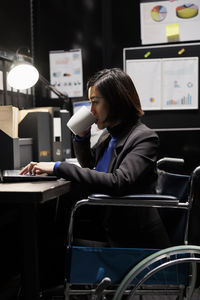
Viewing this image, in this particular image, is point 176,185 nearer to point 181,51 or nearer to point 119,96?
point 119,96

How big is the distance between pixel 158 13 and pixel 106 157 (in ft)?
4.89

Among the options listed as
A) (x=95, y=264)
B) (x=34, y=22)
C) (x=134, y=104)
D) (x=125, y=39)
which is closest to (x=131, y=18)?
(x=125, y=39)

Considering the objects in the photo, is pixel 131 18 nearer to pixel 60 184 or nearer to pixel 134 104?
pixel 134 104

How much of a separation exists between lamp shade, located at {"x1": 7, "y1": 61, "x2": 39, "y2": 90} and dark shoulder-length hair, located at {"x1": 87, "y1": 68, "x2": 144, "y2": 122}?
0.64 metres

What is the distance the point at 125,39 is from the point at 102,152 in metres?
1.29

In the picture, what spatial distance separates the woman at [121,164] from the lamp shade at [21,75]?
54 cm

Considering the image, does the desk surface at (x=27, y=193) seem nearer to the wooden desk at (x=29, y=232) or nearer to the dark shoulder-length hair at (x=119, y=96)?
the wooden desk at (x=29, y=232)

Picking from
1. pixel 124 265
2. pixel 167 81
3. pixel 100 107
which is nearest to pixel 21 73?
pixel 100 107

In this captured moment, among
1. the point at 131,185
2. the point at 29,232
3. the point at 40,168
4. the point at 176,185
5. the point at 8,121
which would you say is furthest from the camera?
the point at 8,121

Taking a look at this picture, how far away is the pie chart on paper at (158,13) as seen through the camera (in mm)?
2670

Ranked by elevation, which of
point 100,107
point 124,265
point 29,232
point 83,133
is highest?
point 100,107

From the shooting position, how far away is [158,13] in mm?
2680

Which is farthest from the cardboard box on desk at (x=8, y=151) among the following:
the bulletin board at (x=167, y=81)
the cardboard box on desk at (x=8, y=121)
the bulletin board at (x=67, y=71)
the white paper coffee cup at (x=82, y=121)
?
the bulletin board at (x=167, y=81)

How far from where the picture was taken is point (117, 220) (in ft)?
4.51
